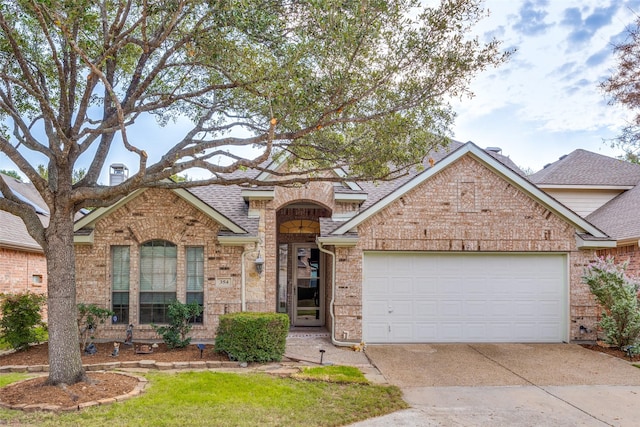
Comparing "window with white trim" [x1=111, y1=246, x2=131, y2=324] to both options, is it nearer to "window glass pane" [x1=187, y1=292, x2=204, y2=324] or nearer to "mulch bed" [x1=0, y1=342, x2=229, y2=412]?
"mulch bed" [x1=0, y1=342, x2=229, y2=412]

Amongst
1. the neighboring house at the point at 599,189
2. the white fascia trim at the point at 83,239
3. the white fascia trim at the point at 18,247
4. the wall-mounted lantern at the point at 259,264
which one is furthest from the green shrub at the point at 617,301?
the white fascia trim at the point at 18,247

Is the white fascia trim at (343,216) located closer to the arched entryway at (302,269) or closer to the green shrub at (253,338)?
the arched entryway at (302,269)

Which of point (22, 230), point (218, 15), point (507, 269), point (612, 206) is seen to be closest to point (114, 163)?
point (22, 230)

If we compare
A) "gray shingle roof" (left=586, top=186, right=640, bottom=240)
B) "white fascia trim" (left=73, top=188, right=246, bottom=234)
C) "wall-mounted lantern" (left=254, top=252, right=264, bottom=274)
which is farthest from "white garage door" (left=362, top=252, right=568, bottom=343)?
"gray shingle roof" (left=586, top=186, right=640, bottom=240)

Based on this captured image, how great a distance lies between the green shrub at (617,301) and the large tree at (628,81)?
4503 mm

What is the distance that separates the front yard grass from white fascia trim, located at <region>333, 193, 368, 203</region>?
5104 millimetres

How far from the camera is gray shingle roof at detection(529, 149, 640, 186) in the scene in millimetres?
16875

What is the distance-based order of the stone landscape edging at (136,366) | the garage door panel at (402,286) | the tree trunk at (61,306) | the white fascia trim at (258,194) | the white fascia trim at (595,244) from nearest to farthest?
the tree trunk at (61,306), the stone landscape edging at (136,366), the white fascia trim at (595,244), the garage door panel at (402,286), the white fascia trim at (258,194)

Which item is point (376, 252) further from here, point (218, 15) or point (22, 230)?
point (22, 230)

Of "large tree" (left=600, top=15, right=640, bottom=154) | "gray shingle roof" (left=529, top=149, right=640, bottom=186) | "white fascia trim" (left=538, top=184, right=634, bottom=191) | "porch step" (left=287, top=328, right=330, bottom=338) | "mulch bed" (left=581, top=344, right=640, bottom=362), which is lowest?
"porch step" (left=287, top=328, right=330, bottom=338)

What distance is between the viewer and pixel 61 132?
6.98m

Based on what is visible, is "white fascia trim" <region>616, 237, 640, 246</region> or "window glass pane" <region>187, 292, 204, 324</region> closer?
"window glass pane" <region>187, 292, 204, 324</region>

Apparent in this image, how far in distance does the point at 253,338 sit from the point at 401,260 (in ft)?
14.0

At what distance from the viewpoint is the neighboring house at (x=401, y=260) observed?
36.8 ft
